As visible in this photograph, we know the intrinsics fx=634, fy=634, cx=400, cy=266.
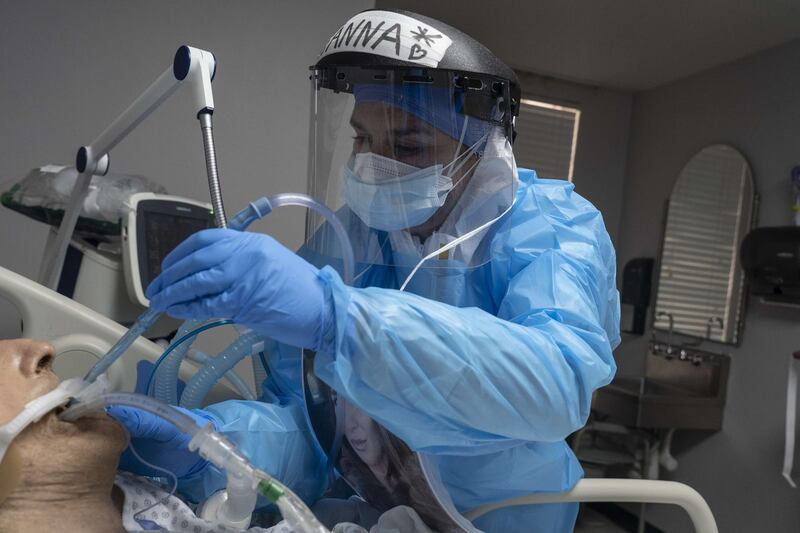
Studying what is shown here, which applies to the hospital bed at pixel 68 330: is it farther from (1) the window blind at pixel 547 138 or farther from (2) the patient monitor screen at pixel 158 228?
→ (1) the window blind at pixel 547 138

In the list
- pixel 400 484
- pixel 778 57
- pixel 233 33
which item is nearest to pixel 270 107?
pixel 233 33

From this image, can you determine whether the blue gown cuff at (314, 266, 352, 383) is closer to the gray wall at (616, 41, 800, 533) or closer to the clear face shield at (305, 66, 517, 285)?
the clear face shield at (305, 66, 517, 285)

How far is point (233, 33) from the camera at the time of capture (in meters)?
2.23

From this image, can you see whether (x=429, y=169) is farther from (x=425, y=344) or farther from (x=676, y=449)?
(x=676, y=449)

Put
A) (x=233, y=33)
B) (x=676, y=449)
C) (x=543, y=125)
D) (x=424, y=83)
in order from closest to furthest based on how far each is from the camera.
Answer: (x=424, y=83) → (x=233, y=33) → (x=676, y=449) → (x=543, y=125)

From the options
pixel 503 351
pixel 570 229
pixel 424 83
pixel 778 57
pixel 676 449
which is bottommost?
pixel 676 449

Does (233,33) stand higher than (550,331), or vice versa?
(233,33)

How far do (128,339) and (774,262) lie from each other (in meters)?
2.65

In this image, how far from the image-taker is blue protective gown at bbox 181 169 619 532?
751mm

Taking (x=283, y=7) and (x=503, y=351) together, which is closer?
(x=503, y=351)

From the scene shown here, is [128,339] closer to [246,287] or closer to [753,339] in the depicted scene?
[246,287]

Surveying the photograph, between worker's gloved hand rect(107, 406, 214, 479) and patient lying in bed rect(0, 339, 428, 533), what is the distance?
0.06 meters

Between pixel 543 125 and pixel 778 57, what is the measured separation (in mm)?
1275

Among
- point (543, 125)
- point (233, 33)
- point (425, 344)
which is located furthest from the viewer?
point (543, 125)
